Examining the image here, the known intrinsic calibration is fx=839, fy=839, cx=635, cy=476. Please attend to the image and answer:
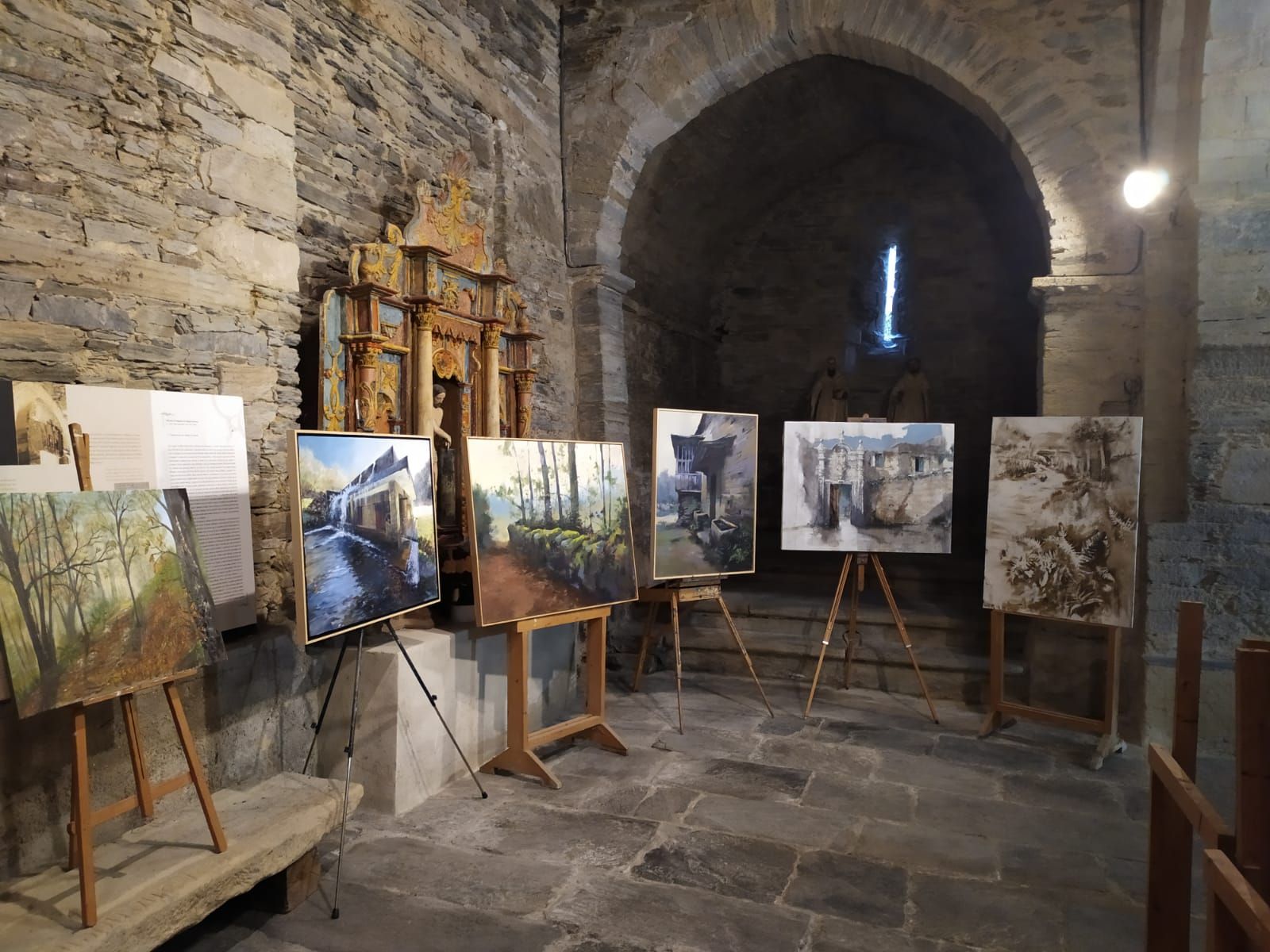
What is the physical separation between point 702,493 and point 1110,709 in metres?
2.18

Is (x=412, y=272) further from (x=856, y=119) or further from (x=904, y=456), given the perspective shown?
(x=856, y=119)

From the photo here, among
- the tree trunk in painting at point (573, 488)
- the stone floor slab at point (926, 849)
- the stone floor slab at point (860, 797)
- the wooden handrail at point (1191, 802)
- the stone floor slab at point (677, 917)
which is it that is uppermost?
the tree trunk in painting at point (573, 488)

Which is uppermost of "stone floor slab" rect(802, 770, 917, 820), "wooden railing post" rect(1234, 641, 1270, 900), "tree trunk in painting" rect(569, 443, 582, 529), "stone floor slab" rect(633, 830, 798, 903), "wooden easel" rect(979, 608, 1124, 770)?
"tree trunk in painting" rect(569, 443, 582, 529)

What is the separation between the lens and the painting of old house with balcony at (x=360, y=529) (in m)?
2.66

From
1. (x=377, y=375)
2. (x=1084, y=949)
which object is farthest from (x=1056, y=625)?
(x=377, y=375)

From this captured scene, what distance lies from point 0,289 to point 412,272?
5.81ft

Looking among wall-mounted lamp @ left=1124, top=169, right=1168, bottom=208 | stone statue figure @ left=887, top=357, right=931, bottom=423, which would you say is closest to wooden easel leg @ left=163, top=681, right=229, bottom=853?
wall-mounted lamp @ left=1124, top=169, right=1168, bottom=208

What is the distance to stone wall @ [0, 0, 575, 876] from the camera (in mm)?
2424

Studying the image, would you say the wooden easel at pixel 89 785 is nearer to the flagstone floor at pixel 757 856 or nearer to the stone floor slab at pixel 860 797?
the flagstone floor at pixel 757 856

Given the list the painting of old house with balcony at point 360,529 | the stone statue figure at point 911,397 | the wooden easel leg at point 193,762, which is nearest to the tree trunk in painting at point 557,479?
the painting of old house with balcony at point 360,529

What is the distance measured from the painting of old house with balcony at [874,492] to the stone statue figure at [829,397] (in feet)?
9.57

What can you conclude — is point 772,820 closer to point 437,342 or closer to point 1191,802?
point 1191,802

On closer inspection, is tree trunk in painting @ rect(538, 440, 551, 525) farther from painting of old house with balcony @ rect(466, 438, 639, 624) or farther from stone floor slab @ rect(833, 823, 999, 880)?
stone floor slab @ rect(833, 823, 999, 880)

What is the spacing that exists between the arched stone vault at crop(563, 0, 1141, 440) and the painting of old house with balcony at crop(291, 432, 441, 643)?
8.32 feet
